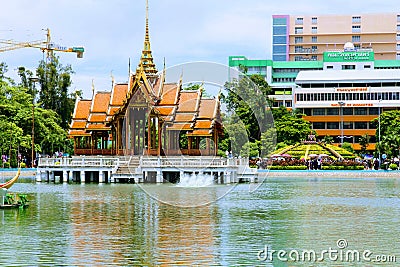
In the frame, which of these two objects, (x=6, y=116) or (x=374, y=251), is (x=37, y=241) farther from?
(x=6, y=116)

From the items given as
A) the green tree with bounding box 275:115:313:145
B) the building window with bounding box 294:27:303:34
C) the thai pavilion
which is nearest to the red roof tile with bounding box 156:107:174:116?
the thai pavilion

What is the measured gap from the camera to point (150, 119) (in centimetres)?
4672

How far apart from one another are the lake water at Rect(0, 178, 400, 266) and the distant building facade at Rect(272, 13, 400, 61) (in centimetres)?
9060

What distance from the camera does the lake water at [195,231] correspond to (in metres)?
16.4

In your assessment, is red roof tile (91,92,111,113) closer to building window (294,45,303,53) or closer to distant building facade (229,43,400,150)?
distant building facade (229,43,400,150)

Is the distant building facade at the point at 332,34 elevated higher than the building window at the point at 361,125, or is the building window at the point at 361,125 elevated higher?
the distant building facade at the point at 332,34

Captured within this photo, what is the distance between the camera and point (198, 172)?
144 ft

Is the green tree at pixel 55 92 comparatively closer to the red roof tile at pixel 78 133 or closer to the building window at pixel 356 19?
the red roof tile at pixel 78 133

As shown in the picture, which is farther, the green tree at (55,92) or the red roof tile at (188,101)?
the green tree at (55,92)

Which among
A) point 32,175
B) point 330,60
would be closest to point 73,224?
point 32,175

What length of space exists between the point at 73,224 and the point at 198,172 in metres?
22.0

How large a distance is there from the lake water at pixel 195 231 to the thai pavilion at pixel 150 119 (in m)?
14.1

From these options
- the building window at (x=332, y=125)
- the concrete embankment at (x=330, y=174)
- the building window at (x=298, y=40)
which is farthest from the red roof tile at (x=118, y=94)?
the building window at (x=298, y=40)

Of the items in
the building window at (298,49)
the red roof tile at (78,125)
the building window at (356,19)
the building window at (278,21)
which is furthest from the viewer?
the building window at (298,49)
